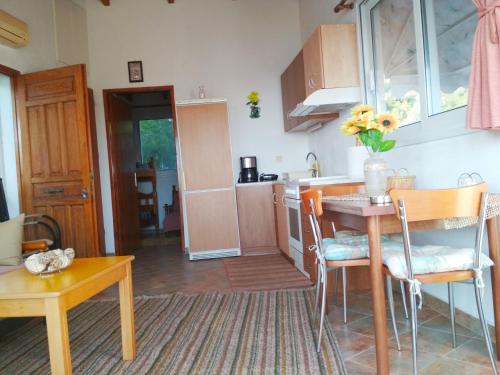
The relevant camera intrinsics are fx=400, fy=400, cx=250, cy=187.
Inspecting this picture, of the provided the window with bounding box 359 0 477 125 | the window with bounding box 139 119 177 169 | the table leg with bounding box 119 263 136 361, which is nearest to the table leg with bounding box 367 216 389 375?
the window with bounding box 359 0 477 125

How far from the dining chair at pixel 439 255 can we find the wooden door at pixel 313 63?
1.94 m

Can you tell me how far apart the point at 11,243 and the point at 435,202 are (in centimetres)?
284

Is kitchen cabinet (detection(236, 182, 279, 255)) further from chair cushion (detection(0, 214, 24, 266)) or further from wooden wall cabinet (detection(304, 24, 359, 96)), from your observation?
chair cushion (detection(0, 214, 24, 266))

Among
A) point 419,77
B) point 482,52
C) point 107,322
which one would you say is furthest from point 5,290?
point 419,77

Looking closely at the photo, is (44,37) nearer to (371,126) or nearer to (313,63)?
(313,63)

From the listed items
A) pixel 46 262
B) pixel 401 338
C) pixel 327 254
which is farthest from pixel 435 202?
pixel 46 262

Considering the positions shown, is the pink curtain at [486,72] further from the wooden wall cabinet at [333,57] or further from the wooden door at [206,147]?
the wooden door at [206,147]

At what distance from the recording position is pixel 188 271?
423cm

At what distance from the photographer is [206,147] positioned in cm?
482

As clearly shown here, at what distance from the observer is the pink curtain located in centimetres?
165

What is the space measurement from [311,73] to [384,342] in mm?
2496

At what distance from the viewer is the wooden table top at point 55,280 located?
1560mm

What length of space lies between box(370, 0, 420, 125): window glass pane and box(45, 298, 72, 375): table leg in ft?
7.84

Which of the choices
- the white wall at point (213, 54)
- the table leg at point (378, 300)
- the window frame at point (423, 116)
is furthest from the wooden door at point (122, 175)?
the table leg at point (378, 300)
